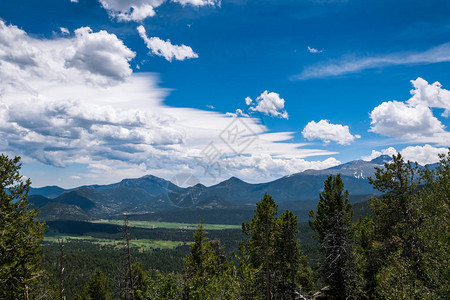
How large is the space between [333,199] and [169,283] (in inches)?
808

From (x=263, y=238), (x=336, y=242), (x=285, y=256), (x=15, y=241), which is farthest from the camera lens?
(x=285, y=256)

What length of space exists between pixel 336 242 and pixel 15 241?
2807cm

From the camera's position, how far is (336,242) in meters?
28.0

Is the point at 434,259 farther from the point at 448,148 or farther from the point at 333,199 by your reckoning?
the point at 333,199

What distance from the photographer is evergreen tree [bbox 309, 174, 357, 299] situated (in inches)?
1092

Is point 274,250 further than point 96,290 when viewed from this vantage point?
No

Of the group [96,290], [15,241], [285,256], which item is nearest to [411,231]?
[285,256]

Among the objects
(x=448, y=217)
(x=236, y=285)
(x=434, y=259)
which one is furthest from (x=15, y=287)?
(x=448, y=217)

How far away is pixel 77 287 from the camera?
488 ft

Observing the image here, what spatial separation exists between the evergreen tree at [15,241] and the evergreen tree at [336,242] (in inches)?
1031

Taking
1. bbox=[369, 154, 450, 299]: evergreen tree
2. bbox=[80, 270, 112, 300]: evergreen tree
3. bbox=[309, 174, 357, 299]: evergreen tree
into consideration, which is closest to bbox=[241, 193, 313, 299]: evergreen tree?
bbox=[309, 174, 357, 299]: evergreen tree

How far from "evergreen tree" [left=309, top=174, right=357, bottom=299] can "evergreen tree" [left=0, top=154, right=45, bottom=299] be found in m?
26.2

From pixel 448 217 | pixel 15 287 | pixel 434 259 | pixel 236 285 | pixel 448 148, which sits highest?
pixel 448 148

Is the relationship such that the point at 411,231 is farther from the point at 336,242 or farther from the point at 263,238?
the point at 263,238
